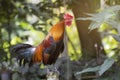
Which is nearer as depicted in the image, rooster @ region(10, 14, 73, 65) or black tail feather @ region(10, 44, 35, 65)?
rooster @ region(10, 14, 73, 65)

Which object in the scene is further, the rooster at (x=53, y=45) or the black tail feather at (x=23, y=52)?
the black tail feather at (x=23, y=52)

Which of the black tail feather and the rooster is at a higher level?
the rooster

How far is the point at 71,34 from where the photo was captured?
11.4 feet

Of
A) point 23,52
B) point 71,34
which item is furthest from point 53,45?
point 71,34

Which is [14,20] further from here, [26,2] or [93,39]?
[93,39]

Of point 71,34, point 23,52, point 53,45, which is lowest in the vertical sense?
point 71,34

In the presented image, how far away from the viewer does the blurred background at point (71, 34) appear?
1.82m

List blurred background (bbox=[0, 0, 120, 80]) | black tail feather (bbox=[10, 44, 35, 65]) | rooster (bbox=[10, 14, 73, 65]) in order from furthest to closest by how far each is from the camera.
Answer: black tail feather (bbox=[10, 44, 35, 65])
rooster (bbox=[10, 14, 73, 65])
blurred background (bbox=[0, 0, 120, 80])

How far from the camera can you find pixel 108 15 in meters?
1.50

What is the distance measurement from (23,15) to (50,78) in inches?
54.9

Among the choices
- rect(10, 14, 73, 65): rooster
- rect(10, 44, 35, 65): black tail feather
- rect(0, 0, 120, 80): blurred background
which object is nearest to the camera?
rect(0, 0, 120, 80): blurred background

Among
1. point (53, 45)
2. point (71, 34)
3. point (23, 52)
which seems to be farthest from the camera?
point (71, 34)

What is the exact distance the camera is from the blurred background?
1821mm

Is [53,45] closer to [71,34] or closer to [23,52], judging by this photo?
[23,52]
